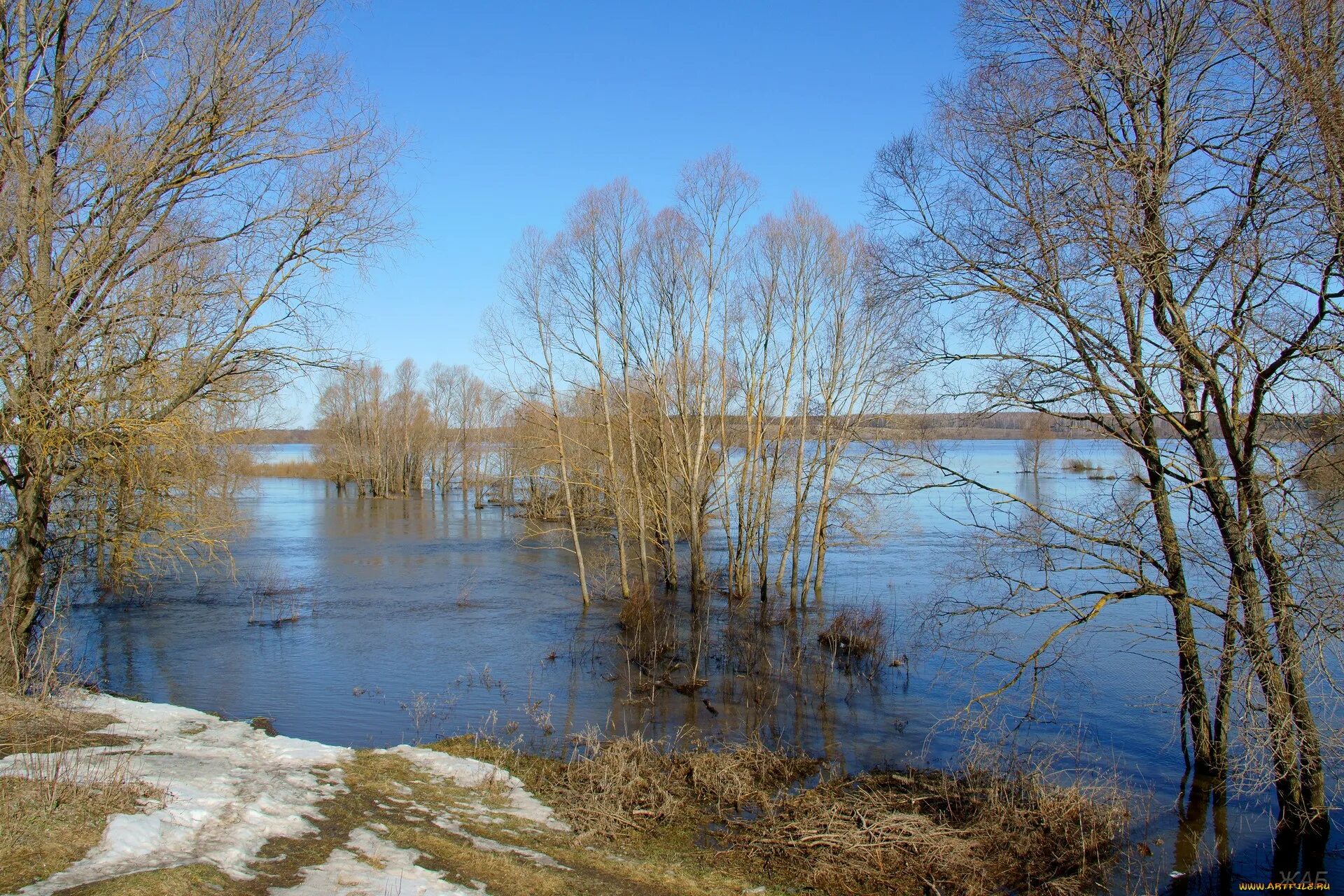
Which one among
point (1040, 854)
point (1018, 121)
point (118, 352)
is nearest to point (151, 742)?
point (118, 352)

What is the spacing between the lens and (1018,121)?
9438 mm

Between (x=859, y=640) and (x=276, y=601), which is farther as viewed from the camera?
(x=276, y=601)

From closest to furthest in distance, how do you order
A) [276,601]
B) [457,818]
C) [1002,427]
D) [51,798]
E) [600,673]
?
[51,798], [457,818], [1002,427], [600,673], [276,601]

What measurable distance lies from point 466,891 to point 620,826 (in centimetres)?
221

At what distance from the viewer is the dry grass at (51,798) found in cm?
475

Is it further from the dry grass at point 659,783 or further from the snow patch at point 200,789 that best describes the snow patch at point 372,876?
the dry grass at point 659,783

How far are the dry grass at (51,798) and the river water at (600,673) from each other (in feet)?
14.3

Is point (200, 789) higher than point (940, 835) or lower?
higher

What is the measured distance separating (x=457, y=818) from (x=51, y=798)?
2.78 meters

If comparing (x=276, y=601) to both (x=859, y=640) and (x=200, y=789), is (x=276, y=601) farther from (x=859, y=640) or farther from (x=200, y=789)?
(x=200, y=789)

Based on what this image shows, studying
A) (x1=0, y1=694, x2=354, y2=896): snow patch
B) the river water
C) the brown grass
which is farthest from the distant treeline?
the brown grass

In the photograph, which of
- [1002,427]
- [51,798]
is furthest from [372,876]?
[1002,427]

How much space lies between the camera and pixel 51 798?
5324 millimetres

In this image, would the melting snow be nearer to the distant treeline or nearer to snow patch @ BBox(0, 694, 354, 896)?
snow patch @ BBox(0, 694, 354, 896)
